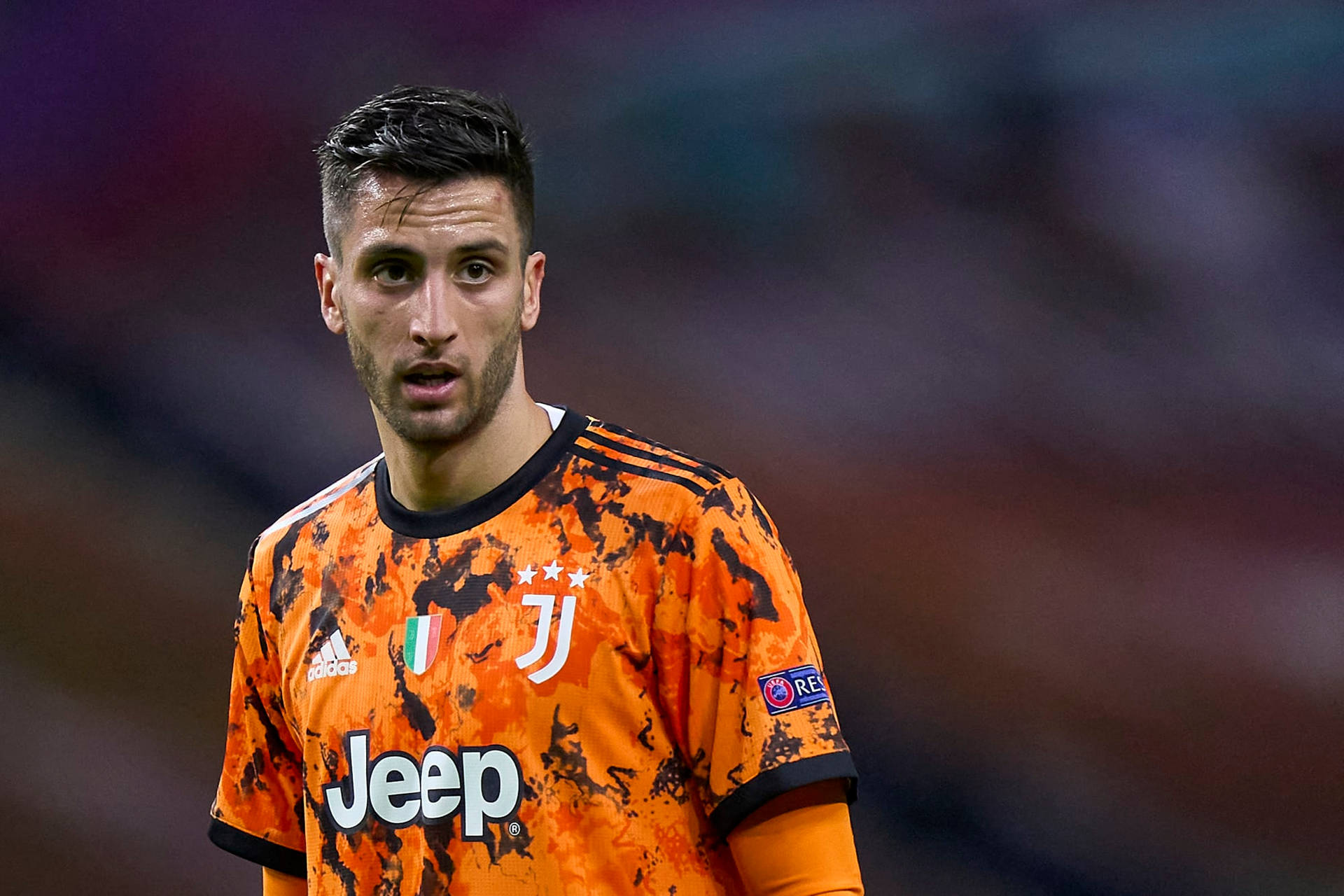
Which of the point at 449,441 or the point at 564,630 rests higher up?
the point at 449,441

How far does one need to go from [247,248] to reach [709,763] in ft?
4.76

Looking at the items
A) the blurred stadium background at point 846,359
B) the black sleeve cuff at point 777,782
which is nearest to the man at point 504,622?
the black sleeve cuff at point 777,782

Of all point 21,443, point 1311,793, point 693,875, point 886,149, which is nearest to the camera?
point 693,875

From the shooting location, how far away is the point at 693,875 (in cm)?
127

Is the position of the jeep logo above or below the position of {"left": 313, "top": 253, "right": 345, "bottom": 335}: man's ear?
below

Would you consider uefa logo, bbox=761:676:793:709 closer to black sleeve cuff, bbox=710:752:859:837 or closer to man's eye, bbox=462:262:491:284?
black sleeve cuff, bbox=710:752:859:837

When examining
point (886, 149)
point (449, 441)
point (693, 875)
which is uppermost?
point (886, 149)

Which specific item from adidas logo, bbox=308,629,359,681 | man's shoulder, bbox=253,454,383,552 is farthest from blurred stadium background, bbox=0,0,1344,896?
adidas logo, bbox=308,629,359,681

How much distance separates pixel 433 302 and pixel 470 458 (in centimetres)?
16

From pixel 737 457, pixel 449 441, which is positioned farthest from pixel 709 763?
pixel 737 457

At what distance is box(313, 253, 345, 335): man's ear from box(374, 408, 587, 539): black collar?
0.64 feet

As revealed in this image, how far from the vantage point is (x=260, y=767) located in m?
1.53

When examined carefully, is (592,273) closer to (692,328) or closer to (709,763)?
(692,328)

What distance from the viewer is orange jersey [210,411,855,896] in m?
1.26
